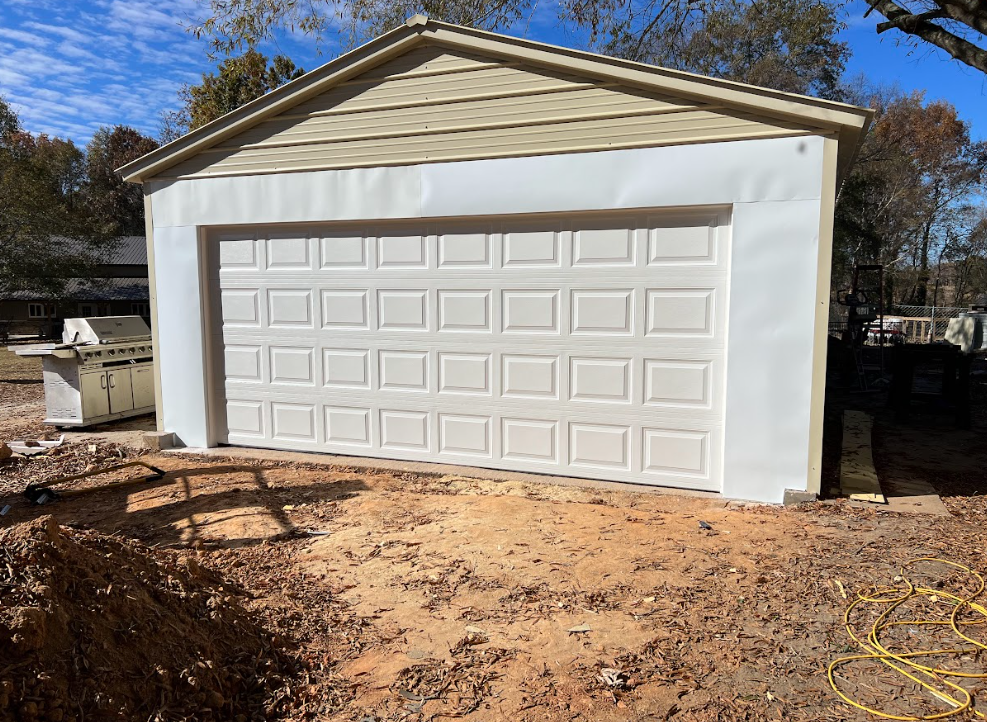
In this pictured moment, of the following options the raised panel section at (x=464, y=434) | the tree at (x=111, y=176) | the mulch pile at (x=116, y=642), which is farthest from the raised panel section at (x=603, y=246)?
the tree at (x=111, y=176)

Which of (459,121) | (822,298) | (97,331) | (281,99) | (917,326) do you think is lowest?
(917,326)

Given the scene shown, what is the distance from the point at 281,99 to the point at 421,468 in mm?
4162

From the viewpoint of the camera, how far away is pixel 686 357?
6.16 meters

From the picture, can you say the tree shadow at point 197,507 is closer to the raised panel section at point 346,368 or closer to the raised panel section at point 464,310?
the raised panel section at point 346,368

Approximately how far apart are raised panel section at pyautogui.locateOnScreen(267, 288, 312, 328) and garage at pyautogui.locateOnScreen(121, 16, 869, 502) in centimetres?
3

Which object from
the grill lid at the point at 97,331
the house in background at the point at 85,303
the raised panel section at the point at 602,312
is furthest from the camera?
the house in background at the point at 85,303

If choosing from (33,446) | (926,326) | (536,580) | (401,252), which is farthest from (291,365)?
(926,326)

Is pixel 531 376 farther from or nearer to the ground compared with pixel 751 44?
nearer to the ground

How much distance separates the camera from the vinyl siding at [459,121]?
604 cm

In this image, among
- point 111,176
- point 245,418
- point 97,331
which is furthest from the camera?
point 111,176

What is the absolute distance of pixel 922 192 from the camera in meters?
36.3

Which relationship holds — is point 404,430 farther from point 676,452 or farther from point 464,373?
point 676,452

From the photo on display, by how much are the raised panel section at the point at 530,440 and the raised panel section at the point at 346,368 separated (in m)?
1.68

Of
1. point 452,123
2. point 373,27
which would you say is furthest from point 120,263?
point 452,123
